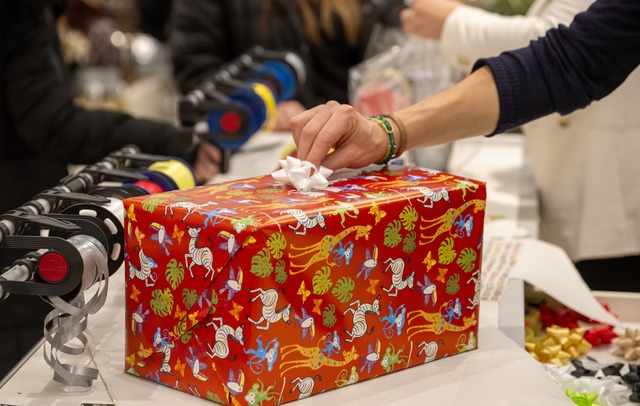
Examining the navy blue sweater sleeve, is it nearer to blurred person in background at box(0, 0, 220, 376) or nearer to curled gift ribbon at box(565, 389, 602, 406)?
curled gift ribbon at box(565, 389, 602, 406)

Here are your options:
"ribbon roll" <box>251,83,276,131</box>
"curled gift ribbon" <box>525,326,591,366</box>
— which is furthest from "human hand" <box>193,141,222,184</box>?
"curled gift ribbon" <box>525,326,591,366</box>

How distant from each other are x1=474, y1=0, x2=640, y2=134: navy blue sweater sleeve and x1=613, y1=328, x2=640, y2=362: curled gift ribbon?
0.36 metres

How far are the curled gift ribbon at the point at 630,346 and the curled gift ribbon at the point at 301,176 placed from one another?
56 cm

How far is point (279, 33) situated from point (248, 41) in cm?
12

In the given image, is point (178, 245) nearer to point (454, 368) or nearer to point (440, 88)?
point (454, 368)

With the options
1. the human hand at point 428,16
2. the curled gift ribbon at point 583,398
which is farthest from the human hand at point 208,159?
the curled gift ribbon at point 583,398

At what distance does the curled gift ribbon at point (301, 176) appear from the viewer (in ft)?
3.47

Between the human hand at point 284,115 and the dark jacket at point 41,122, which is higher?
the dark jacket at point 41,122

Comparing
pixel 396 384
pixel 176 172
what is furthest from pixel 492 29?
pixel 396 384

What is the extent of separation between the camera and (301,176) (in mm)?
1067

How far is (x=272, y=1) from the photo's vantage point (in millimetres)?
3193

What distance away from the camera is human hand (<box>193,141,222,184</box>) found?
198cm

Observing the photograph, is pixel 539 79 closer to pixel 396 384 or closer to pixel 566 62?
pixel 566 62

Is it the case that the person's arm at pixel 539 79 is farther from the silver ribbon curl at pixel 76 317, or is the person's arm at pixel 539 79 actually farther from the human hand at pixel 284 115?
the human hand at pixel 284 115
